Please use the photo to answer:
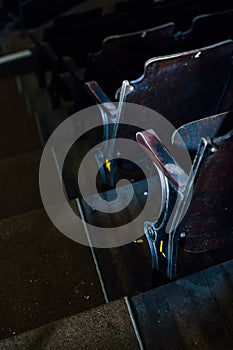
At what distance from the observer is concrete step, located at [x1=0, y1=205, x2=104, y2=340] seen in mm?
1076

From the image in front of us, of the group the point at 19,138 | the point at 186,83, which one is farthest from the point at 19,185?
the point at 186,83

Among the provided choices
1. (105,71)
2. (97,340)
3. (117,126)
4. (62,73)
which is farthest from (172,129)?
(62,73)

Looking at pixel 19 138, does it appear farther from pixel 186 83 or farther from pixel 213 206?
pixel 213 206

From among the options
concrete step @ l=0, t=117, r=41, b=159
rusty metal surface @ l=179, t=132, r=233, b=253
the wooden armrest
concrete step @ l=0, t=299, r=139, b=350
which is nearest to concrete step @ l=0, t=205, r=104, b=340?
concrete step @ l=0, t=299, r=139, b=350

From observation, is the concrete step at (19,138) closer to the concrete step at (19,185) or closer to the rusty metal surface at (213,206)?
the concrete step at (19,185)

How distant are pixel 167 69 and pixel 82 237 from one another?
479 millimetres

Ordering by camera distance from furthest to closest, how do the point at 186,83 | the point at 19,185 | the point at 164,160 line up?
1. the point at 19,185
2. the point at 186,83
3. the point at 164,160

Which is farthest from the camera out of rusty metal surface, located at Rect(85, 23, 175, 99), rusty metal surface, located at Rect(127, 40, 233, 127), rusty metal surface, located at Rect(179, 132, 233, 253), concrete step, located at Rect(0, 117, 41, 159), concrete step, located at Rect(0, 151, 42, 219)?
concrete step, located at Rect(0, 117, 41, 159)

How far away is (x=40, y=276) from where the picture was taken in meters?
1.14

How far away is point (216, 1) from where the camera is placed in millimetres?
1866

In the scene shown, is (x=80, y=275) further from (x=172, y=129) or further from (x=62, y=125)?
(x=62, y=125)

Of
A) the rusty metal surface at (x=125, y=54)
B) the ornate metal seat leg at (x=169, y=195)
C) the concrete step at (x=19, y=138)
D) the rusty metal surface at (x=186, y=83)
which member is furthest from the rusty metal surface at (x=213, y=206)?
the concrete step at (x=19, y=138)

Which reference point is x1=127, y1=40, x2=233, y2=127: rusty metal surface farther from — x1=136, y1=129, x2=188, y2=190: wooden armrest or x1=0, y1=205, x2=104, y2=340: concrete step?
x1=0, y1=205, x2=104, y2=340: concrete step

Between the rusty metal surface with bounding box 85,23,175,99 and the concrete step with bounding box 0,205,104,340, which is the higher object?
the rusty metal surface with bounding box 85,23,175,99
